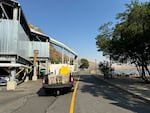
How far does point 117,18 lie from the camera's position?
101ft

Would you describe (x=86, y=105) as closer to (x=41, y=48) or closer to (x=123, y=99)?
(x=123, y=99)

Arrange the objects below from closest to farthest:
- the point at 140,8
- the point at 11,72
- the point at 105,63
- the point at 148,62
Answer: the point at 11,72
the point at 140,8
the point at 148,62
the point at 105,63

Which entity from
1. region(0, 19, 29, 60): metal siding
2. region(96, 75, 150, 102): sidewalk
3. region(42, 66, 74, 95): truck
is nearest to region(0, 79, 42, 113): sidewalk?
region(42, 66, 74, 95): truck

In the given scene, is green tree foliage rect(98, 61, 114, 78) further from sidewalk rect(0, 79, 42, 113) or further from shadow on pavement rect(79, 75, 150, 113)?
sidewalk rect(0, 79, 42, 113)

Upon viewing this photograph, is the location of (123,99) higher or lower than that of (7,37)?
lower

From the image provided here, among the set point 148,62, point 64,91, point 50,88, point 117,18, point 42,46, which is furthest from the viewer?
point 42,46

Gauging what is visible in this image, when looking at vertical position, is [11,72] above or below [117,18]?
below

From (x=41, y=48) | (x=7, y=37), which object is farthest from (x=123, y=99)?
(x=41, y=48)

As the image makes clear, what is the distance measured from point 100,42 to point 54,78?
80.8 ft

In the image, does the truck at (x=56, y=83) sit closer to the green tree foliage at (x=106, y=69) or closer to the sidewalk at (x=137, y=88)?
the sidewalk at (x=137, y=88)

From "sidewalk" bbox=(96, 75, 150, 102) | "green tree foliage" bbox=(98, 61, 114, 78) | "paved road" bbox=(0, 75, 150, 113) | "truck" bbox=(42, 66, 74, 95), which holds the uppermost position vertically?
"green tree foliage" bbox=(98, 61, 114, 78)

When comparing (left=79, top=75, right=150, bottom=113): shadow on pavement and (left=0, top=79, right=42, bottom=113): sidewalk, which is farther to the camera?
(left=0, top=79, right=42, bottom=113): sidewalk

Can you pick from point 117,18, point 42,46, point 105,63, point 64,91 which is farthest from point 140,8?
point 105,63

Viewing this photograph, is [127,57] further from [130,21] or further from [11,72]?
[11,72]
